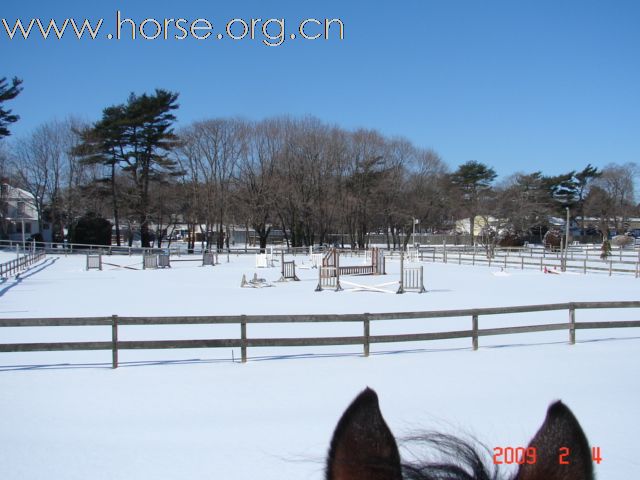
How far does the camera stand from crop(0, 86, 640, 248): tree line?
5406 centimetres

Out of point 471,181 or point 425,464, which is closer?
point 425,464

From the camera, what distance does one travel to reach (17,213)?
58.2m

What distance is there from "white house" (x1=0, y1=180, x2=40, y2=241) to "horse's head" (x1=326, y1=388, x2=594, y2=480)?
59.2 m

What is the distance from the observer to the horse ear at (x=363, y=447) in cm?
121

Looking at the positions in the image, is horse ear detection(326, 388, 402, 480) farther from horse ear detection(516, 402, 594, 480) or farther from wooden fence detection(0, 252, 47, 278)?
wooden fence detection(0, 252, 47, 278)

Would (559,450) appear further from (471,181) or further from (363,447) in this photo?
(471,181)

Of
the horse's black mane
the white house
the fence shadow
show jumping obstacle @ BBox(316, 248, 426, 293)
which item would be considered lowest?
the fence shadow

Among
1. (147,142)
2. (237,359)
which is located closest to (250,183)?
(147,142)

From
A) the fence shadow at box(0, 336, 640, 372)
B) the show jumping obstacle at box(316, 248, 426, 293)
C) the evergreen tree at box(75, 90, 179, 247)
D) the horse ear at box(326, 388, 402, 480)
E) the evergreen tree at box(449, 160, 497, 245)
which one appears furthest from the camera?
→ the evergreen tree at box(449, 160, 497, 245)

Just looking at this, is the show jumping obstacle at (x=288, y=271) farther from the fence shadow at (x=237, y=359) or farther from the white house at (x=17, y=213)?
the white house at (x=17, y=213)

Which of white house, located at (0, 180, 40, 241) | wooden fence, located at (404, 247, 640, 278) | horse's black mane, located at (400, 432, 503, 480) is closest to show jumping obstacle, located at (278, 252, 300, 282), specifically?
wooden fence, located at (404, 247, 640, 278)

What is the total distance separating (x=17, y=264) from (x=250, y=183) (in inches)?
1338

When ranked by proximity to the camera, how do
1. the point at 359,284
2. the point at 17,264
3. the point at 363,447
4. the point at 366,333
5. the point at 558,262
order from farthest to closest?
the point at 558,262 → the point at 17,264 → the point at 359,284 → the point at 366,333 → the point at 363,447

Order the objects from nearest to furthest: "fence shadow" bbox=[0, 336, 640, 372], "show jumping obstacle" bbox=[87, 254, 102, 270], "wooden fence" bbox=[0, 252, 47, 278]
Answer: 1. "fence shadow" bbox=[0, 336, 640, 372]
2. "wooden fence" bbox=[0, 252, 47, 278]
3. "show jumping obstacle" bbox=[87, 254, 102, 270]
